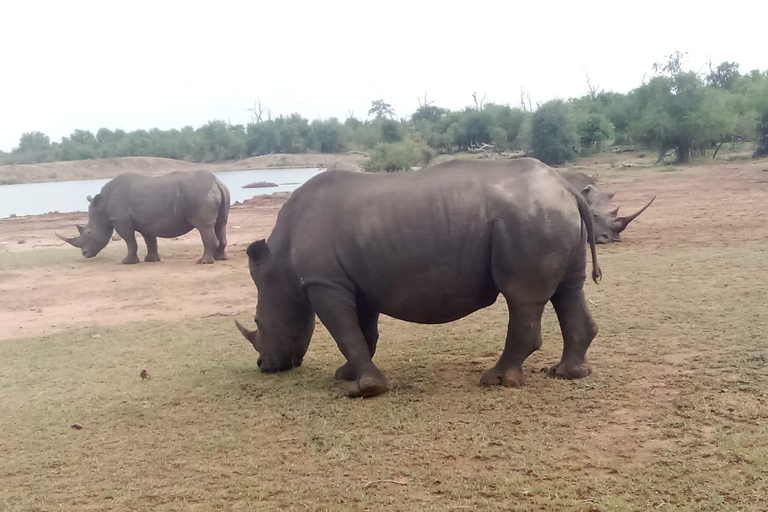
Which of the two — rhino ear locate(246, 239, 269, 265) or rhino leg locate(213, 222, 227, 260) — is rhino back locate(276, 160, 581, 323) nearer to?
rhino ear locate(246, 239, 269, 265)

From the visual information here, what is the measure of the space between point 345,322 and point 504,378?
50.9 inches

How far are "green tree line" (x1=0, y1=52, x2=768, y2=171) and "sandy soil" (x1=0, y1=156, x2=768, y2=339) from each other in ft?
35.8

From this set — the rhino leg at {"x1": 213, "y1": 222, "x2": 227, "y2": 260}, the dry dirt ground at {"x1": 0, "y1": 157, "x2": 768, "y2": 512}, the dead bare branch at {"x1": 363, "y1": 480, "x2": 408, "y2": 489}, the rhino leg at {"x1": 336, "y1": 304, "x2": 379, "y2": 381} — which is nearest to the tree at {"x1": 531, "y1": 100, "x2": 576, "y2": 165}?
the rhino leg at {"x1": 213, "y1": 222, "x2": 227, "y2": 260}

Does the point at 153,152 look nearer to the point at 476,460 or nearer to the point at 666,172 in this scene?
the point at 666,172

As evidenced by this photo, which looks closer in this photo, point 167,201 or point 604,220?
point 604,220

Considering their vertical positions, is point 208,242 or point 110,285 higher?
point 208,242

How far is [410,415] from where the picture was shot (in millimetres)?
5020

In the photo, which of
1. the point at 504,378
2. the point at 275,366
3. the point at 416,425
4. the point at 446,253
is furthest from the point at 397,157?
the point at 416,425

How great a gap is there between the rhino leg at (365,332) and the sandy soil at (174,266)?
11.3ft

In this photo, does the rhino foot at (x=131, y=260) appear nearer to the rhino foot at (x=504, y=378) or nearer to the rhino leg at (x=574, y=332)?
the rhino foot at (x=504, y=378)

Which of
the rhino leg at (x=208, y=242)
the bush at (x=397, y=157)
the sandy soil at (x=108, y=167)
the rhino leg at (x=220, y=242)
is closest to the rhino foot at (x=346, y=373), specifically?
the rhino leg at (x=208, y=242)

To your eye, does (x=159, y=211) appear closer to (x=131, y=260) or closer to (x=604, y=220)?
(x=131, y=260)

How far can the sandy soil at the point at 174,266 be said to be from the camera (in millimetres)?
9734

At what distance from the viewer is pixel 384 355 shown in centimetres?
675
